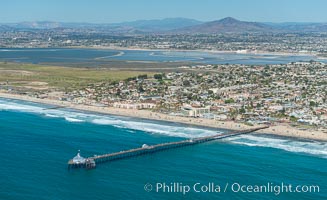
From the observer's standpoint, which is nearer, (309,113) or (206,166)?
(206,166)

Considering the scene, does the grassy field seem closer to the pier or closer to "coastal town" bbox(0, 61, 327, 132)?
"coastal town" bbox(0, 61, 327, 132)

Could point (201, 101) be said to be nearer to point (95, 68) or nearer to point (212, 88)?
point (212, 88)

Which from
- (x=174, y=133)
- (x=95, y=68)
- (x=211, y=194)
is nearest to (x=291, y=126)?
(x=174, y=133)

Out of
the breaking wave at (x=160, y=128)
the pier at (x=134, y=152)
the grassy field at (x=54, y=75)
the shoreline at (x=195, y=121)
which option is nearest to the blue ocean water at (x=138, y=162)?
the breaking wave at (x=160, y=128)

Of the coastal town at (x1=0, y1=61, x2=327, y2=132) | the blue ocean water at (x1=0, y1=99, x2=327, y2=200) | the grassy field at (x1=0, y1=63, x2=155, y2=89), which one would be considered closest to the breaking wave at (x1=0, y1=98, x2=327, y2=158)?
the blue ocean water at (x1=0, y1=99, x2=327, y2=200)

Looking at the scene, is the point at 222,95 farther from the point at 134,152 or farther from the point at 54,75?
the point at 54,75
